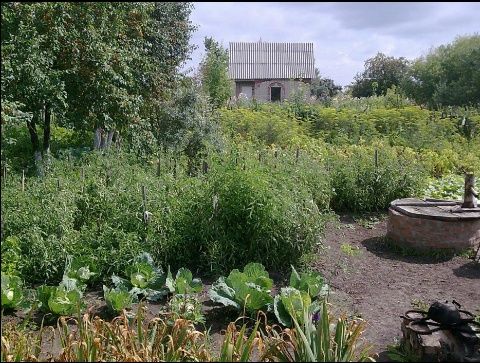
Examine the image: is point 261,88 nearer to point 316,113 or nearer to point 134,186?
point 316,113

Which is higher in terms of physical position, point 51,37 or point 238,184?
point 51,37

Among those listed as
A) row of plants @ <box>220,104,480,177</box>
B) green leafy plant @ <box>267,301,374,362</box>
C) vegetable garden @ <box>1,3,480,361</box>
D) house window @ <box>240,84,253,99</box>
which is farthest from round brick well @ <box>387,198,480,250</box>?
house window @ <box>240,84,253,99</box>

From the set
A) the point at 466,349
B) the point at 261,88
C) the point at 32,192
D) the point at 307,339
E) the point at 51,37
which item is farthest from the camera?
the point at 261,88

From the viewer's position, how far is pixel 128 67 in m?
8.68

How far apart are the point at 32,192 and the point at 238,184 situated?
2203mm

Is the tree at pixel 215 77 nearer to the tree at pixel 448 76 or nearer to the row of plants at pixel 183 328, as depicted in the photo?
the tree at pixel 448 76

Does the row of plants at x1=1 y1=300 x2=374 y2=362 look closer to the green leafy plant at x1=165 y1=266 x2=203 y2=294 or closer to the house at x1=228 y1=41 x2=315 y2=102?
the green leafy plant at x1=165 y1=266 x2=203 y2=294

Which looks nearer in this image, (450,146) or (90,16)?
(90,16)

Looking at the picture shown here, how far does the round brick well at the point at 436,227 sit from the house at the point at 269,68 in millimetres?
22490

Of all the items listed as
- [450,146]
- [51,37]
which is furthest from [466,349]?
[450,146]

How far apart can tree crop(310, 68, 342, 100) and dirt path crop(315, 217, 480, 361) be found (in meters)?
21.9

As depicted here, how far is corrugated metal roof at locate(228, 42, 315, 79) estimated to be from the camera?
1176 inches

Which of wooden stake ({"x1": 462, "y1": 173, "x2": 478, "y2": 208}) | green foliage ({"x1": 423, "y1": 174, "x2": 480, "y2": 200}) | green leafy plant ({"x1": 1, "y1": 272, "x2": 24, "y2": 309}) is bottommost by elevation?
green leafy plant ({"x1": 1, "y1": 272, "x2": 24, "y2": 309})

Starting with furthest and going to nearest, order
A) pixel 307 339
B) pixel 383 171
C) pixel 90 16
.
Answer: pixel 383 171 < pixel 90 16 < pixel 307 339
